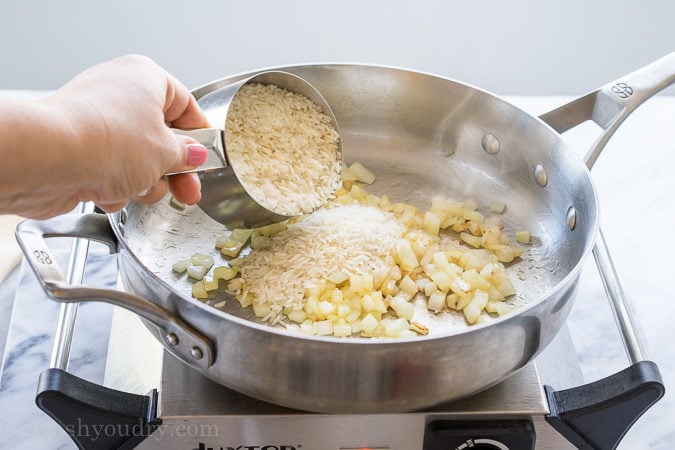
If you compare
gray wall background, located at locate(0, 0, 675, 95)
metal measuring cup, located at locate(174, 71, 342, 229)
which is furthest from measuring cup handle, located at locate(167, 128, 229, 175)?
gray wall background, located at locate(0, 0, 675, 95)

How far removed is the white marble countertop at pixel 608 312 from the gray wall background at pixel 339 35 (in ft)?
2.83

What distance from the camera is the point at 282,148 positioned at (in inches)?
44.4

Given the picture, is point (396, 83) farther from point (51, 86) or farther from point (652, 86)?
point (51, 86)

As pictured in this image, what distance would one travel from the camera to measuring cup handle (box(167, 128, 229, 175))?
94 centimetres

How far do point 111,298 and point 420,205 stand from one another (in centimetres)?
58

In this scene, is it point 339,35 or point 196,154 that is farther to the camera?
point 339,35

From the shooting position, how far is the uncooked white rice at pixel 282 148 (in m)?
1.07

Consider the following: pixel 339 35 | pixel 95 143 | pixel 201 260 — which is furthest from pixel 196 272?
pixel 339 35

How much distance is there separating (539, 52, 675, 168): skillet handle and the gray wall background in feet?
4.48

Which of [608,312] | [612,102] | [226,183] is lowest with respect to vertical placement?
[608,312]

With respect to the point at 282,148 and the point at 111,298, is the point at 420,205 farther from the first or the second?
the point at 111,298

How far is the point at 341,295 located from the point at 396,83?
419 millimetres

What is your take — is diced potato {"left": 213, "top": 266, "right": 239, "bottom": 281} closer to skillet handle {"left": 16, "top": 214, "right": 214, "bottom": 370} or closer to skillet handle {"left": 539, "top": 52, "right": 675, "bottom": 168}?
skillet handle {"left": 16, "top": 214, "right": 214, "bottom": 370}

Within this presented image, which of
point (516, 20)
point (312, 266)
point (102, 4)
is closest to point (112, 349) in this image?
point (312, 266)
